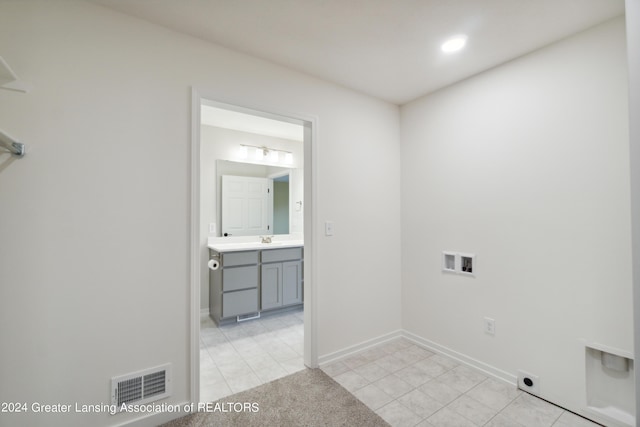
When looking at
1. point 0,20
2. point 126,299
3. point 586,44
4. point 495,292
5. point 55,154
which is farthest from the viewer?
point 495,292

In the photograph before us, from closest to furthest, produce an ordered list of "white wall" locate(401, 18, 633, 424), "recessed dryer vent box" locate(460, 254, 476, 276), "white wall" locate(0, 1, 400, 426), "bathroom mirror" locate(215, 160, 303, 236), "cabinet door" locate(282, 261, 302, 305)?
"white wall" locate(0, 1, 400, 426) < "white wall" locate(401, 18, 633, 424) < "recessed dryer vent box" locate(460, 254, 476, 276) < "cabinet door" locate(282, 261, 302, 305) < "bathroom mirror" locate(215, 160, 303, 236)

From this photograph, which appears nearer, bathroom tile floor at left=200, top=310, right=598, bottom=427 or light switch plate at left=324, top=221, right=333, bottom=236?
bathroom tile floor at left=200, top=310, right=598, bottom=427

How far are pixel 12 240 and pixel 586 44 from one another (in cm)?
335

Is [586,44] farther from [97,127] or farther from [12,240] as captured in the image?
[12,240]

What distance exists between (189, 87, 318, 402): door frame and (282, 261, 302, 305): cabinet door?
116 cm

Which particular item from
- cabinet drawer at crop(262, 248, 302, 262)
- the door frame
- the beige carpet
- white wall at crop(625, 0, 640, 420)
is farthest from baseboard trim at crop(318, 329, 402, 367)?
white wall at crop(625, 0, 640, 420)

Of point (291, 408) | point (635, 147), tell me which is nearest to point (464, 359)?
point (291, 408)

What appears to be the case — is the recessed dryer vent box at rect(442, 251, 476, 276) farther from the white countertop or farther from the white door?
the white door

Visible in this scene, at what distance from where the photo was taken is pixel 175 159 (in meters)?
1.77

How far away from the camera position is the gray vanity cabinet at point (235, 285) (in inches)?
123

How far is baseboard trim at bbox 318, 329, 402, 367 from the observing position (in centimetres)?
239

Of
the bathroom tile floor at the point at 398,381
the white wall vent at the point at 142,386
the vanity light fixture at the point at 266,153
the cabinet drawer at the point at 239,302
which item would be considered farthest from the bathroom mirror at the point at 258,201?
the white wall vent at the point at 142,386

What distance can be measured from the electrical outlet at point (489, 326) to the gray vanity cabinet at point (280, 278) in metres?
2.10

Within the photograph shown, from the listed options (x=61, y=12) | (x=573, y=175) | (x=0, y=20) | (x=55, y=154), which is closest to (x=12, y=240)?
(x=55, y=154)
